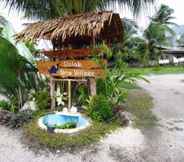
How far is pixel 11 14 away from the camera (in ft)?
25.9

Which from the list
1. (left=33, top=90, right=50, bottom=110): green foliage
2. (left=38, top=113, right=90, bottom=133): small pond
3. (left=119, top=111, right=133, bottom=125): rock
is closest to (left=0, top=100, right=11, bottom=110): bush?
(left=33, top=90, right=50, bottom=110): green foliage

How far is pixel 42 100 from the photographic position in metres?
6.51

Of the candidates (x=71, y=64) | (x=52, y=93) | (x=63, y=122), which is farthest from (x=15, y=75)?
(x=63, y=122)

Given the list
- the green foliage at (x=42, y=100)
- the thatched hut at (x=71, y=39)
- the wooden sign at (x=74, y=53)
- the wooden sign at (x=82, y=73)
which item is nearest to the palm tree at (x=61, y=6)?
the thatched hut at (x=71, y=39)

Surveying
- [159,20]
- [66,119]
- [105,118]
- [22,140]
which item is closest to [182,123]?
[105,118]

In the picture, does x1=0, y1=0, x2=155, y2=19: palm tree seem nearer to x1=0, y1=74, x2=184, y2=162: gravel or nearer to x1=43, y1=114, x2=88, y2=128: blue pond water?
x1=43, y1=114, x2=88, y2=128: blue pond water

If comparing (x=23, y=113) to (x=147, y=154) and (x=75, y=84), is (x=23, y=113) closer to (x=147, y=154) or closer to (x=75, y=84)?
(x=75, y=84)

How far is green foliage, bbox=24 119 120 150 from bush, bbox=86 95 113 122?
30cm

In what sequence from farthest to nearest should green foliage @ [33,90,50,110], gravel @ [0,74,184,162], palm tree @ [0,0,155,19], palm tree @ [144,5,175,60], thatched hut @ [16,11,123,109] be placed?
palm tree @ [144,5,175,60], palm tree @ [0,0,155,19], green foliage @ [33,90,50,110], thatched hut @ [16,11,123,109], gravel @ [0,74,184,162]

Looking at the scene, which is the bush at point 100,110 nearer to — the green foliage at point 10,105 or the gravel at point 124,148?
the gravel at point 124,148

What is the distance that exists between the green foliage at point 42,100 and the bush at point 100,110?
1.30m

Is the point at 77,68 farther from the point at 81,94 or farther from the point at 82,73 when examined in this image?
the point at 81,94

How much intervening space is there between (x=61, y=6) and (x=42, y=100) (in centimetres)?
267

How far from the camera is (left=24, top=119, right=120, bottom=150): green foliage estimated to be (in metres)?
4.63
